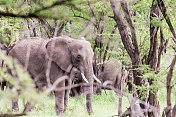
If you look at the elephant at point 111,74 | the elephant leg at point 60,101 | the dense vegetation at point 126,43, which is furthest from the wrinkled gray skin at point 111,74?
the elephant leg at point 60,101

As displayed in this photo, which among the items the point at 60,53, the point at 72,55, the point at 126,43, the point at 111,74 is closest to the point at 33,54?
the point at 60,53

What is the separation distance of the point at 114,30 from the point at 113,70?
3.87m

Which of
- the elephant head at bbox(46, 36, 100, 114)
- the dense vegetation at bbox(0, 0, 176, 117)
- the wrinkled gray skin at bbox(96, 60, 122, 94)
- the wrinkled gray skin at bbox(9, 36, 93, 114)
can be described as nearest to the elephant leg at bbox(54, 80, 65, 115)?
the wrinkled gray skin at bbox(9, 36, 93, 114)

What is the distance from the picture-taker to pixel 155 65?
6.30 meters

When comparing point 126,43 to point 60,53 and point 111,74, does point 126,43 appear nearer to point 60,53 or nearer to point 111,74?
point 60,53

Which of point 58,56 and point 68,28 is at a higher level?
point 68,28

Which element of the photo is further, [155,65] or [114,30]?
[114,30]

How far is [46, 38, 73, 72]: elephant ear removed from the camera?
397 inches

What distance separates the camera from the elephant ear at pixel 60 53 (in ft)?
33.1

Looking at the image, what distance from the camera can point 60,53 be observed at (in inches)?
405

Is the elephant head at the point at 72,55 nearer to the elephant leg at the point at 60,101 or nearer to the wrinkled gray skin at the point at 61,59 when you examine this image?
the wrinkled gray skin at the point at 61,59

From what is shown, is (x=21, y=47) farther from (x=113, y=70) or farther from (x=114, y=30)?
(x=113, y=70)

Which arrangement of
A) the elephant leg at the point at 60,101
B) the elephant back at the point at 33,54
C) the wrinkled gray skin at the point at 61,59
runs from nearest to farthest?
the elephant leg at the point at 60,101 < the wrinkled gray skin at the point at 61,59 < the elephant back at the point at 33,54

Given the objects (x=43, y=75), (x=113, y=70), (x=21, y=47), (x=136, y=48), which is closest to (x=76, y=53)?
(x=43, y=75)
